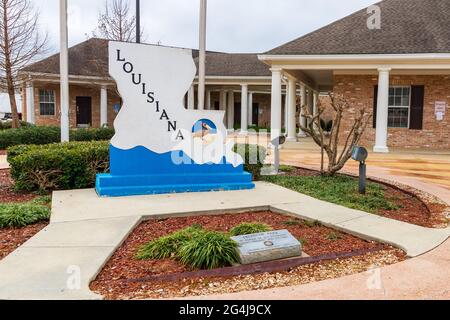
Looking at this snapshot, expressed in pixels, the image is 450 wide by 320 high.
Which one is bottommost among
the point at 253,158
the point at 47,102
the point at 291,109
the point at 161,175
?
the point at 161,175

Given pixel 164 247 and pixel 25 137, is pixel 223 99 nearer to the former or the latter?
pixel 25 137

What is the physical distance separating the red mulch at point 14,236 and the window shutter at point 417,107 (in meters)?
15.0

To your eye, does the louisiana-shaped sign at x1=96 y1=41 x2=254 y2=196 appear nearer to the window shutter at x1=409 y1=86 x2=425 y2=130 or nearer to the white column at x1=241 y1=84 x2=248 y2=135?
the window shutter at x1=409 y1=86 x2=425 y2=130

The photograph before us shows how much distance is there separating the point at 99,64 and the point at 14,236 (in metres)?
20.7

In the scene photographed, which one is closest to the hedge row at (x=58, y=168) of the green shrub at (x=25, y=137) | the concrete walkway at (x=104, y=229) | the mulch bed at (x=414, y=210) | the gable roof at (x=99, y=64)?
the concrete walkway at (x=104, y=229)

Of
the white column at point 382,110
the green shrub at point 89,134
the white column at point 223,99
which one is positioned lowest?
the green shrub at point 89,134

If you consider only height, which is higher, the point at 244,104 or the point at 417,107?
Answer: the point at 244,104

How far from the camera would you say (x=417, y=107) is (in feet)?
55.6

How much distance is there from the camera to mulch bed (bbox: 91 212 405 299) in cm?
359

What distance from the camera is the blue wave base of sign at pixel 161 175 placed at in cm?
728

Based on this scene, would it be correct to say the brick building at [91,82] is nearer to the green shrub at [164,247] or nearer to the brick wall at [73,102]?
the brick wall at [73,102]

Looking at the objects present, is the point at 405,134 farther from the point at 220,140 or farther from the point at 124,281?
the point at 124,281

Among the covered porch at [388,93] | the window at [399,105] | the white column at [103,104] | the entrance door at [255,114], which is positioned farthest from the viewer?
the entrance door at [255,114]

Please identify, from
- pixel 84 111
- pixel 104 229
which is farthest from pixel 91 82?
pixel 104 229
